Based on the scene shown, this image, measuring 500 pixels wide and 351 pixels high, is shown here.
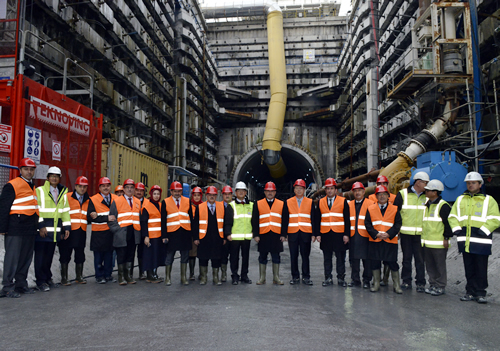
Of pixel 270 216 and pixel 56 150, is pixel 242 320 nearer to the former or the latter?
pixel 270 216

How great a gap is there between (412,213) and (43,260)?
20.0ft

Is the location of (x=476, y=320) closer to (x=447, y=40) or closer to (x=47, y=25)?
(x=447, y=40)

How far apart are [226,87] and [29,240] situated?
29.2 m

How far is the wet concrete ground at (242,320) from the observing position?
3.58 m

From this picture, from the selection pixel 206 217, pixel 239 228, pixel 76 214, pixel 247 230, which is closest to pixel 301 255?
pixel 247 230

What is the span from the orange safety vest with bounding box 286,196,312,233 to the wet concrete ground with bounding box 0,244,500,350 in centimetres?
112

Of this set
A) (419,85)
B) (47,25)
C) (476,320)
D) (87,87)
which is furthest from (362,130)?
(476,320)

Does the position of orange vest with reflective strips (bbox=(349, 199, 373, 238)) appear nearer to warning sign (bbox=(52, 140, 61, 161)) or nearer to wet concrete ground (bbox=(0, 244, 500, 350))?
wet concrete ground (bbox=(0, 244, 500, 350))

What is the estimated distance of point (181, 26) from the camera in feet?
96.2

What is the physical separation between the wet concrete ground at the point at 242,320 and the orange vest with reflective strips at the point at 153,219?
3.52 ft

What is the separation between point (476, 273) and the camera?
19.0 feet

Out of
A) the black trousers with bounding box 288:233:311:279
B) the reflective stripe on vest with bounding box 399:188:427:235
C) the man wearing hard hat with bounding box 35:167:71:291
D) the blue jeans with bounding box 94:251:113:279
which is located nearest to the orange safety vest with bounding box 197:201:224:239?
the black trousers with bounding box 288:233:311:279

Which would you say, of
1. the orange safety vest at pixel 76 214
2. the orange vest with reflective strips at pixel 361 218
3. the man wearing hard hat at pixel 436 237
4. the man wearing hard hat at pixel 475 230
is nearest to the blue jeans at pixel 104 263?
the orange safety vest at pixel 76 214

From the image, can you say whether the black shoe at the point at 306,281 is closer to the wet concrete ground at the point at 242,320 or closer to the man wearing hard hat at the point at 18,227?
the wet concrete ground at the point at 242,320
